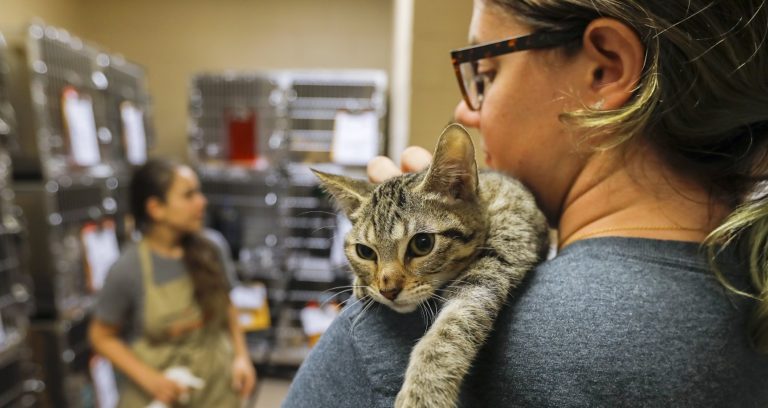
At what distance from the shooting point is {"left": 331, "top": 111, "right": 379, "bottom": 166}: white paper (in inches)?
117

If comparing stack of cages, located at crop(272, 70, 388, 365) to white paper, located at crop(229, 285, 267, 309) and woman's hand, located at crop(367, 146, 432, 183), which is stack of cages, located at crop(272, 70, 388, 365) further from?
woman's hand, located at crop(367, 146, 432, 183)

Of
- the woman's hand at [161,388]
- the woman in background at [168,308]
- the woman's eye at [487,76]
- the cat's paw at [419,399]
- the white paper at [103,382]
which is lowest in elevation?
the white paper at [103,382]

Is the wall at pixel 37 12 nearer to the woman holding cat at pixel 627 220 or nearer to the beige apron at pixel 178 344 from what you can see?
the beige apron at pixel 178 344

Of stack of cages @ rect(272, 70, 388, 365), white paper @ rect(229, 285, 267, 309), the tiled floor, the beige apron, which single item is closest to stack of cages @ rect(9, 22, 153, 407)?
the beige apron

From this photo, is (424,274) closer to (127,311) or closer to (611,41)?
(611,41)

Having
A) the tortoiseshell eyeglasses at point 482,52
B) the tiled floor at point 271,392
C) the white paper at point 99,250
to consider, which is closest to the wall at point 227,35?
the white paper at point 99,250

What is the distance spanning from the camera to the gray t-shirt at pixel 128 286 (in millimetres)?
2055

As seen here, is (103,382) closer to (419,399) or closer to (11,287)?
(11,287)

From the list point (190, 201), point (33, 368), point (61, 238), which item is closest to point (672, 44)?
point (190, 201)

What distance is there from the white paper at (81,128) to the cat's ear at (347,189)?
2.09m

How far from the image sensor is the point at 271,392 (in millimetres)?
3129

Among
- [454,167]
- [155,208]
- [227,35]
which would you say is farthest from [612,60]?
[227,35]

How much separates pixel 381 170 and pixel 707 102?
582mm

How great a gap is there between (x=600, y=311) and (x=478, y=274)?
0.68 feet
